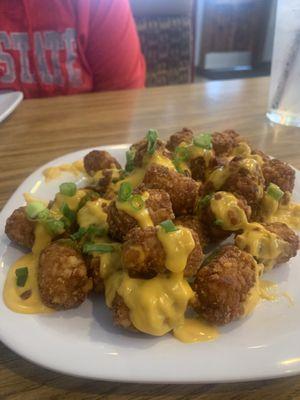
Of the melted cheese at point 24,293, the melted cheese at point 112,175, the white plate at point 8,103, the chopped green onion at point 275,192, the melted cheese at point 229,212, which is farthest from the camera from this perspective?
the white plate at point 8,103

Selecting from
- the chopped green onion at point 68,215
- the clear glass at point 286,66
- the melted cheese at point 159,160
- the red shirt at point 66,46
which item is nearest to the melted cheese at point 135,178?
the melted cheese at point 159,160

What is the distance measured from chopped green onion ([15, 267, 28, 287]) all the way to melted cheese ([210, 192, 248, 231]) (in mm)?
408

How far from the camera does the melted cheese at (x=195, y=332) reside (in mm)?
747

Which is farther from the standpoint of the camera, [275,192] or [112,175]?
[112,175]

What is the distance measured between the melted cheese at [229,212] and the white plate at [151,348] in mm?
→ 170

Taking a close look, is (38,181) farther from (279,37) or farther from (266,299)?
(279,37)

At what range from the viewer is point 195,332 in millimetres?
760

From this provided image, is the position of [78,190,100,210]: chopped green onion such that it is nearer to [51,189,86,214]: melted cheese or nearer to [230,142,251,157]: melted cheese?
[51,189,86,214]: melted cheese

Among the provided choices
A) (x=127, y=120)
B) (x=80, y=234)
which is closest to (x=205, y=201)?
(x=80, y=234)

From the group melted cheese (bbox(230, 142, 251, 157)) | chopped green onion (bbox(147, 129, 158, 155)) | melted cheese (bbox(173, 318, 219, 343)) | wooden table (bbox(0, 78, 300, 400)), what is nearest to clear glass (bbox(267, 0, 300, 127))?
wooden table (bbox(0, 78, 300, 400))

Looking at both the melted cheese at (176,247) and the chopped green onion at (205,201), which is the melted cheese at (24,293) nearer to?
the melted cheese at (176,247)

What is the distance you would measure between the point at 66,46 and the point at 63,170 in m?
1.17

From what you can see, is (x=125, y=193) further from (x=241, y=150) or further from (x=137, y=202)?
(x=241, y=150)

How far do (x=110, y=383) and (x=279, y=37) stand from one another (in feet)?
4.75
